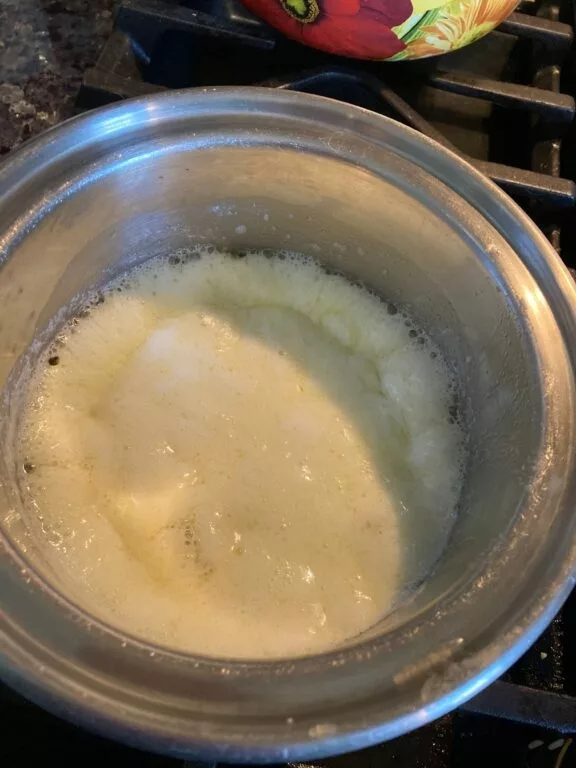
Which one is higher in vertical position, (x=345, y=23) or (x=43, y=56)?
(x=345, y=23)

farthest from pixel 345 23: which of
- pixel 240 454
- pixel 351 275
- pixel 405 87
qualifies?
pixel 240 454

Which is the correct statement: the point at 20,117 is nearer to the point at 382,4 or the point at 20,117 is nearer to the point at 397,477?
the point at 382,4

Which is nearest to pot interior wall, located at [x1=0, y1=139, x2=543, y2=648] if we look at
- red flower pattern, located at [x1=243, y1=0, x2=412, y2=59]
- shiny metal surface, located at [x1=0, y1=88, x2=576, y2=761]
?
shiny metal surface, located at [x1=0, y1=88, x2=576, y2=761]

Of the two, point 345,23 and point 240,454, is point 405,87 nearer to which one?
point 345,23

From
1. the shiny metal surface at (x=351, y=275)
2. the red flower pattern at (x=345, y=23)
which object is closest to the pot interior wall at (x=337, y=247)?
the shiny metal surface at (x=351, y=275)

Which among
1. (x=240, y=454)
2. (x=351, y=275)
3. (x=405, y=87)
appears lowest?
(x=240, y=454)

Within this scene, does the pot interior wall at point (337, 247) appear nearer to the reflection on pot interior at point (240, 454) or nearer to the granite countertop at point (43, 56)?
the reflection on pot interior at point (240, 454)
